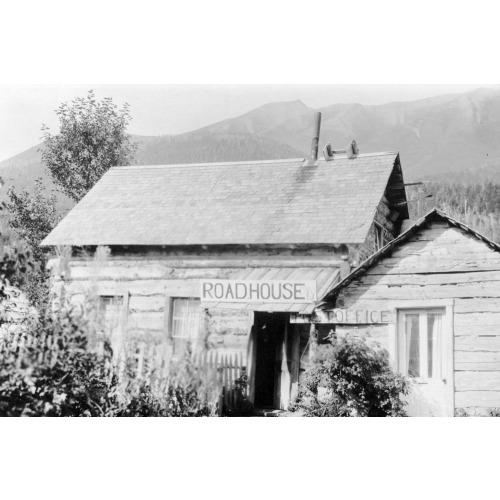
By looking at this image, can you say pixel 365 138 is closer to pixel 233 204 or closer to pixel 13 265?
pixel 233 204

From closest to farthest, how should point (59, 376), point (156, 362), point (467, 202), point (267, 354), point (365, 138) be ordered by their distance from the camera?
point (59, 376)
point (156, 362)
point (467, 202)
point (267, 354)
point (365, 138)

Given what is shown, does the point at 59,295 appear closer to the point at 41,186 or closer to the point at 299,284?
the point at 41,186

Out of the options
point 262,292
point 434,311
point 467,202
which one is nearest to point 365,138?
point 467,202

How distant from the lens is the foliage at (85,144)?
7422 mm

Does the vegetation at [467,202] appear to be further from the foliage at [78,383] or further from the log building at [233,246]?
the foliage at [78,383]

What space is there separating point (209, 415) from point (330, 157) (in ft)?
11.2

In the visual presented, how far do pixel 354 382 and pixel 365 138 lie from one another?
2.86 meters

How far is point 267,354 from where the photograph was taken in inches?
295

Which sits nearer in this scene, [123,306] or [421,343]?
[421,343]

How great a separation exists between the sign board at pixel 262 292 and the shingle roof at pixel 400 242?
0.23 meters

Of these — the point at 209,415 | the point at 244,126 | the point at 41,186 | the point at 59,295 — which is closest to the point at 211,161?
the point at 244,126

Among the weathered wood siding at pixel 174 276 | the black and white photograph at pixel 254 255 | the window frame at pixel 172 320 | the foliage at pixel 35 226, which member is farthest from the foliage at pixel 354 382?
the foliage at pixel 35 226

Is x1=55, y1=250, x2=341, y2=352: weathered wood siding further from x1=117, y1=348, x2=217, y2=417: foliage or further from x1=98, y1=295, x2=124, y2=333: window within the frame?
x1=117, y1=348, x2=217, y2=417: foliage

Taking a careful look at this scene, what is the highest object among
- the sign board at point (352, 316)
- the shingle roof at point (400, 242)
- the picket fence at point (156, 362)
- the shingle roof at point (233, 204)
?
the shingle roof at point (233, 204)
